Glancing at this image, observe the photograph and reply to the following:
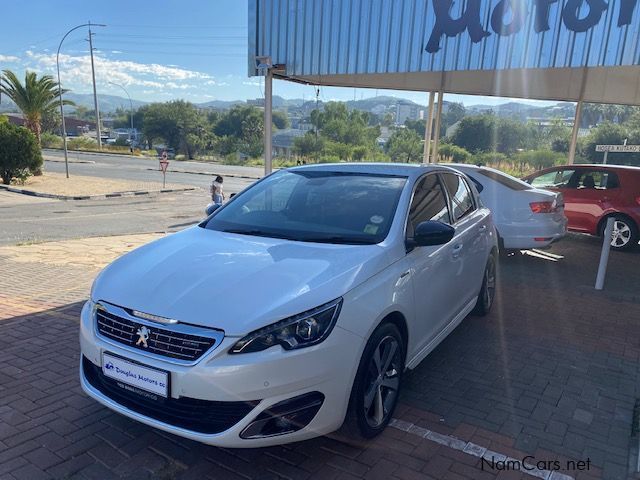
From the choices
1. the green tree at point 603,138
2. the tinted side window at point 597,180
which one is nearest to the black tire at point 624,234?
the tinted side window at point 597,180

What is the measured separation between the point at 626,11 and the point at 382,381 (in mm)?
6127

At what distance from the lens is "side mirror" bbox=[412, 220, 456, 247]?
10.4 ft

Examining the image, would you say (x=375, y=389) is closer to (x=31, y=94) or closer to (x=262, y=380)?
(x=262, y=380)

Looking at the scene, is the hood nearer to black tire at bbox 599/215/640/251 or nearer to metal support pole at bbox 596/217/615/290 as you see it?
metal support pole at bbox 596/217/615/290

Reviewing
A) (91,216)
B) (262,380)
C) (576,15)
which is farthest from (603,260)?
(91,216)

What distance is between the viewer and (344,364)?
2520 mm

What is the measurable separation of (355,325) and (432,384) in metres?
1.54

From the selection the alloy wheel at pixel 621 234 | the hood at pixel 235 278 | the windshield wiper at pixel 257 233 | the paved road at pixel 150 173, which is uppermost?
the windshield wiper at pixel 257 233

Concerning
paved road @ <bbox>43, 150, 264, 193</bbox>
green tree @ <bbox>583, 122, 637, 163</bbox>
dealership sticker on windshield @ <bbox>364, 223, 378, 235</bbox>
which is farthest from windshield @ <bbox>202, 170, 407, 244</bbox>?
green tree @ <bbox>583, 122, 637, 163</bbox>

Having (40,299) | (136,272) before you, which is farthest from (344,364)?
(40,299)

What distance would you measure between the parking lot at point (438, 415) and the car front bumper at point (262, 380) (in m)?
0.40

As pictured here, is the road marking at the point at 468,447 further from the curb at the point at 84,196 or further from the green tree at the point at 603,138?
the green tree at the point at 603,138

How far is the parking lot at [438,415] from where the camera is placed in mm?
2740

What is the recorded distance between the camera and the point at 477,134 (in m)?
42.5
